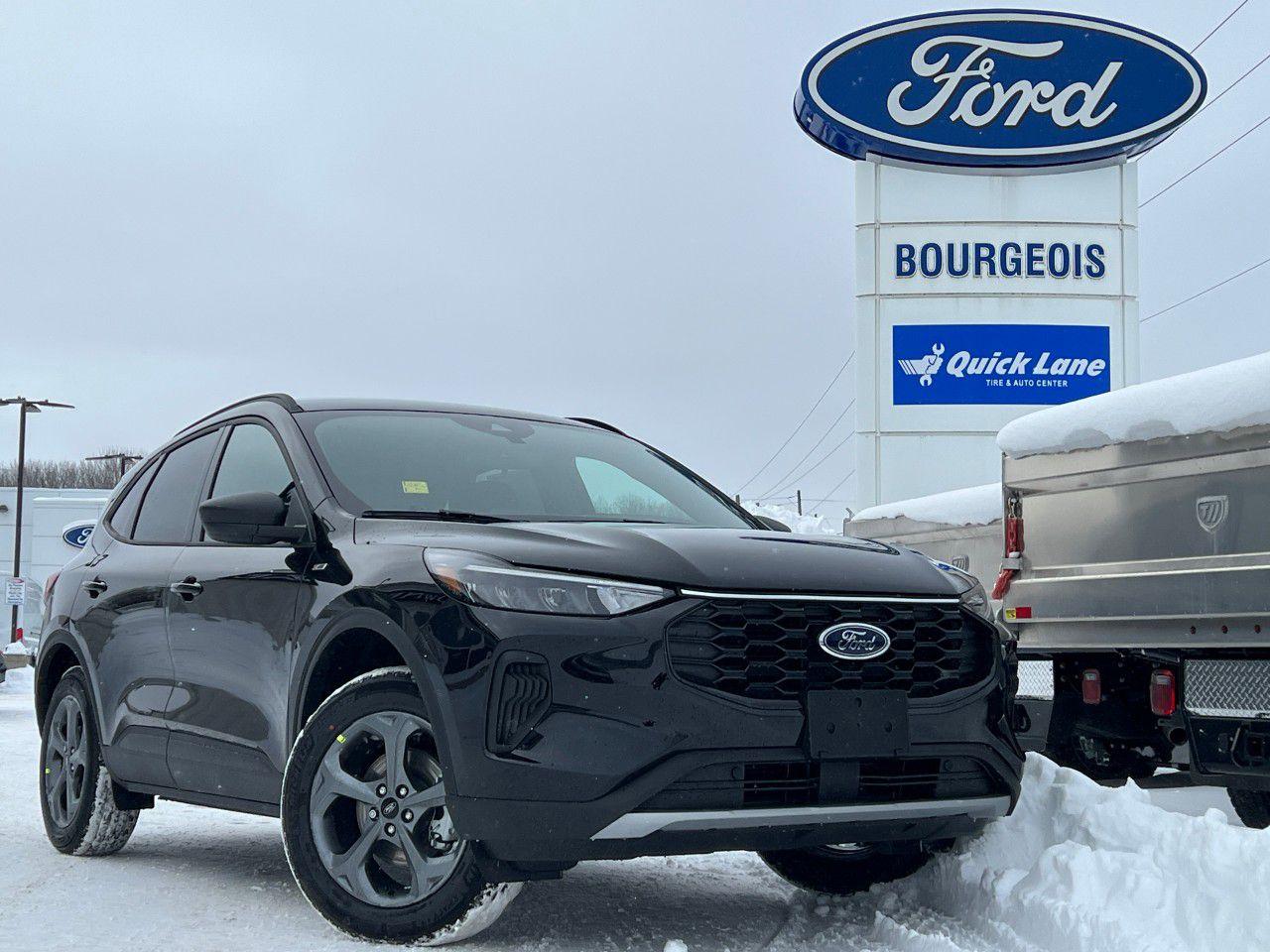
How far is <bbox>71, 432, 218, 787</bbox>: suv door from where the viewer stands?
6.11 m

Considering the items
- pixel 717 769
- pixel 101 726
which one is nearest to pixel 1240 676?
pixel 717 769

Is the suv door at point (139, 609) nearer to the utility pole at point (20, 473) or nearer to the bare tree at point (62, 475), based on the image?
the utility pole at point (20, 473)

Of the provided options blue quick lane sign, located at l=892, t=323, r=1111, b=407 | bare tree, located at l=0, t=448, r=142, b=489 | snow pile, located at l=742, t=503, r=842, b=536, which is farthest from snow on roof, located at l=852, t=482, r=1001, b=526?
bare tree, located at l=0, t=448, r=142, b=489

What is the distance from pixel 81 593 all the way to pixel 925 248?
20.4 m

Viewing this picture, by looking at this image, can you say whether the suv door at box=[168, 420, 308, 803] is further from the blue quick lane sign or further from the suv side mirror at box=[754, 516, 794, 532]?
the blue quick lane sign

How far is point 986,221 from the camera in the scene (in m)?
25.8

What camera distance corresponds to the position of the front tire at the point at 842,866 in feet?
17.7

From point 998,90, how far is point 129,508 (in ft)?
69.3

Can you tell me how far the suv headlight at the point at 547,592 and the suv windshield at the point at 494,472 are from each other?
2.60ft

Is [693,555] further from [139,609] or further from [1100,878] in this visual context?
[139,609]

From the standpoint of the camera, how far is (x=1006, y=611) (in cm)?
814

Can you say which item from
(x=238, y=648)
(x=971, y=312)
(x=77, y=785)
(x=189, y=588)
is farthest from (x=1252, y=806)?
(x=971, y=312)

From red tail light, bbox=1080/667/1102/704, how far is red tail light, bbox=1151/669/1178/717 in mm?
491

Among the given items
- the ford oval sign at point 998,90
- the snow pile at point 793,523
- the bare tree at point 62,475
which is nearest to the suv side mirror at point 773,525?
the snow pile at point 793,523
